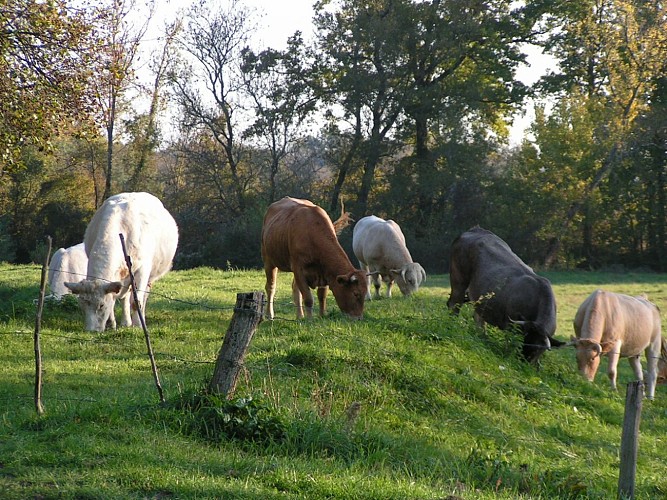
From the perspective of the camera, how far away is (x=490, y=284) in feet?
45.0

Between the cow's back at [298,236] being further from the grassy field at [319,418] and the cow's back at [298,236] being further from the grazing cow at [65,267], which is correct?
the grazing cow at [65,267]

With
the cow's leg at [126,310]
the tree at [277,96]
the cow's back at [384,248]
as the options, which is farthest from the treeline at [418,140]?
the cow's leg at [126,310]

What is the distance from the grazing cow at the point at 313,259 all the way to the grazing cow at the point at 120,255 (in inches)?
81.3

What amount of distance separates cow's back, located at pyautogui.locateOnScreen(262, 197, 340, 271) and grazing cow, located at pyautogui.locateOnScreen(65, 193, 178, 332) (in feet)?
6.52

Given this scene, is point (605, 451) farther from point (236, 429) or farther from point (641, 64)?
point (641, 64)

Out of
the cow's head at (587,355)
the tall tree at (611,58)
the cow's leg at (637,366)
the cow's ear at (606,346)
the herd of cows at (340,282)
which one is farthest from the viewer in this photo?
the tall tree at (611,58)

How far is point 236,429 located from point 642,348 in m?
10.1

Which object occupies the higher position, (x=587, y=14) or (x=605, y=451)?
(x=587, y=14)

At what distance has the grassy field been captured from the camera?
549 cm

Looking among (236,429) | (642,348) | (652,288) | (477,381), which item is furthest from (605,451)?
(652,288)

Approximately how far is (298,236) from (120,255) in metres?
2.76

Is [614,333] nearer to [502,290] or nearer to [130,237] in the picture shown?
[502,290]

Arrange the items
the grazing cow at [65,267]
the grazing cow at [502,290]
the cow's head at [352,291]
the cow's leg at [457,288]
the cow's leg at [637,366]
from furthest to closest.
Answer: the grazing cow at [65,267] → the cow's leg at [457,288] → the cow's leg at [637,366] → the grazing cow at [502,290] → the cow's head at [352,291]

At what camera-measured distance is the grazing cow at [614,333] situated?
12.6 meters
